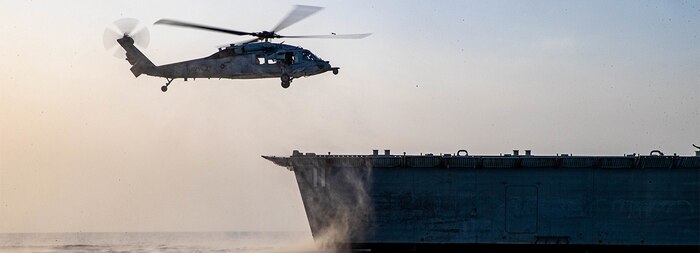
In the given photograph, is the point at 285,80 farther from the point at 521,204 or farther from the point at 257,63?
the point at 521,204

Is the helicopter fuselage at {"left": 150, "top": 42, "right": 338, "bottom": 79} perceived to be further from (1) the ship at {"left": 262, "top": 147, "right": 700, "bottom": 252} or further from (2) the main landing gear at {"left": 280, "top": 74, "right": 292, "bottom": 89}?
(1) the ship at {"left": 262, "top": 147, "right": 700, "bottom": 252}

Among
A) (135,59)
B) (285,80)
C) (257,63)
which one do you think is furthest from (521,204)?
(135,59)

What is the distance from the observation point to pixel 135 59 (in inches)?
2495

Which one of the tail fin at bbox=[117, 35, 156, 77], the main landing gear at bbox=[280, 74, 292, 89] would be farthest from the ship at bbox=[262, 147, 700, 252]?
the tail fin at bbox=[117, 35, 156, 77]

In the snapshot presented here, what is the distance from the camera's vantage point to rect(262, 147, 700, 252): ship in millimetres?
61719

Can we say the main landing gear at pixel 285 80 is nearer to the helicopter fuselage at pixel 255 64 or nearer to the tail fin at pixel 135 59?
the helicopter fuselage at pixel 255 64

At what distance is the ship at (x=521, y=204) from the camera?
61.7m

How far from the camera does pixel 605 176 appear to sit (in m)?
62.2

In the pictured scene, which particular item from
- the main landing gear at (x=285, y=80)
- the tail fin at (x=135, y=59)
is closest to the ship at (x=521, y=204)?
the main landing gear at (x=285, y=80)

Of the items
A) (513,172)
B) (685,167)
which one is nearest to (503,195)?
(513,172)

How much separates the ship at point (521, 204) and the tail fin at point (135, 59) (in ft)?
36.7

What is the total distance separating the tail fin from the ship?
11188mm

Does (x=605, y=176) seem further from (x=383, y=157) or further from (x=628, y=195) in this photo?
(x=383, y=157)

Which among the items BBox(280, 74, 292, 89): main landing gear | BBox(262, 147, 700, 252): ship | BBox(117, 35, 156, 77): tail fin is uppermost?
BBox(117, 35, 156, 77): tail fin
